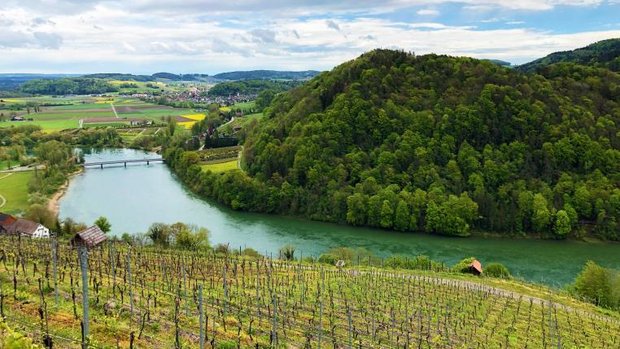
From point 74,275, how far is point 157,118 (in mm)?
124515

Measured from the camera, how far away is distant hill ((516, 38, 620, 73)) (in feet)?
297

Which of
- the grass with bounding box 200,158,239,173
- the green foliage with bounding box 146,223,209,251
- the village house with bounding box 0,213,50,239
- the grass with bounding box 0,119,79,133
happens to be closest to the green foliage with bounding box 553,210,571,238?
the green foliage with bounding box 146,223,209,251

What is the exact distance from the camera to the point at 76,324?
34.4ft

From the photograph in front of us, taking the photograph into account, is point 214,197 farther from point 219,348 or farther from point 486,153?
point 219,348

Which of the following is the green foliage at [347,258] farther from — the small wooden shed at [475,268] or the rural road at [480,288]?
the small wooden shed at [475,268]

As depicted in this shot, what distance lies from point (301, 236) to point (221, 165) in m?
27.3

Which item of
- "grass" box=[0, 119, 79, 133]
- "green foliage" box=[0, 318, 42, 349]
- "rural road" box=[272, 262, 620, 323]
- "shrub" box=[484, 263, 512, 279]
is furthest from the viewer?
"grass" box=[0, 119, 79, 133]

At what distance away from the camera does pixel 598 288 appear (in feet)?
99.1

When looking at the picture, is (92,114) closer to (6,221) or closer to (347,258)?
(6,221)

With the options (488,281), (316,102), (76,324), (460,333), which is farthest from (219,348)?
(316,102)

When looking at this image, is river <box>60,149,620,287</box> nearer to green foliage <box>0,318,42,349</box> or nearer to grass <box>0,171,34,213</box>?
grass <box>0,171,34,213</box>

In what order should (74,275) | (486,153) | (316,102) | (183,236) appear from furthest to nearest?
1. (316,102)
2. (486,153)
3. (183,236)
4. (74,275)

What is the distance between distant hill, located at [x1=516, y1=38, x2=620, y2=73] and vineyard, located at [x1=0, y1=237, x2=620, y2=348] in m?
75.1

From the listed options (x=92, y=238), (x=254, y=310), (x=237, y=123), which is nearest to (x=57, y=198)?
(x=254, y=310)
